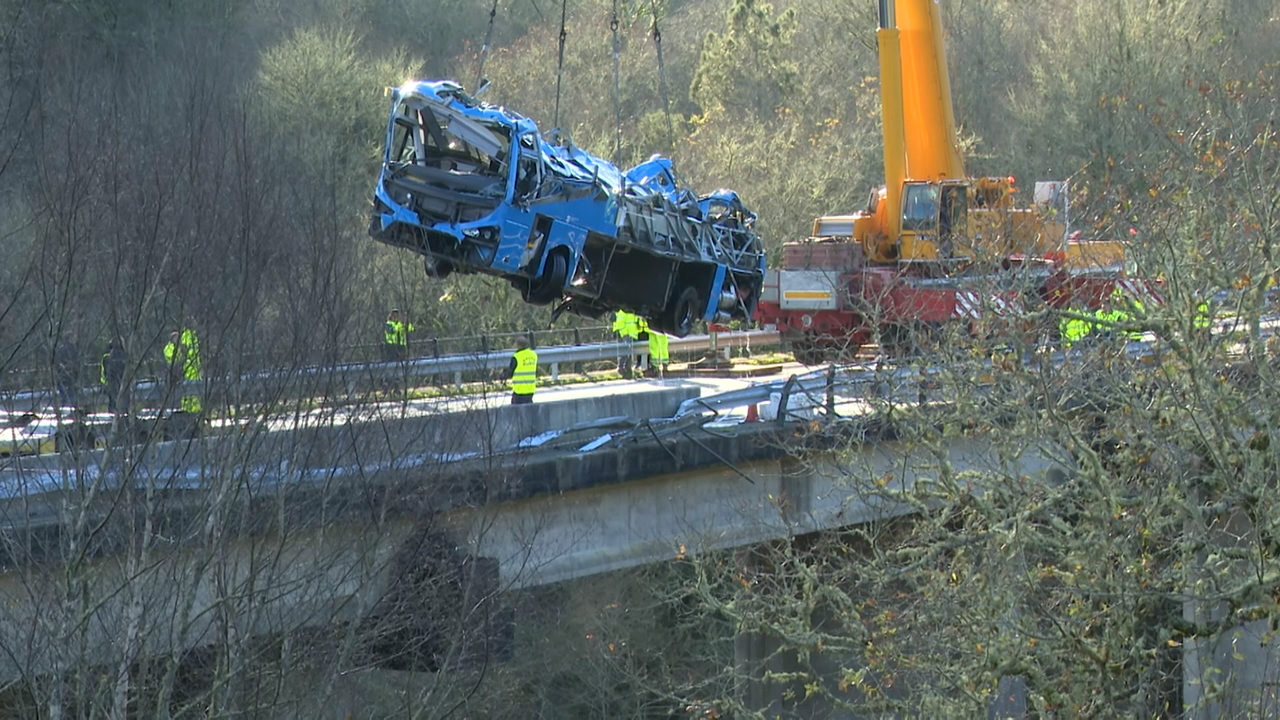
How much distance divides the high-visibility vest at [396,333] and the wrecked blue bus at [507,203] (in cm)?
71

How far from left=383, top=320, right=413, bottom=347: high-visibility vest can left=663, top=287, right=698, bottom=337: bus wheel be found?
371 cm

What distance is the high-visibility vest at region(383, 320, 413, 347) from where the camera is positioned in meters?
15.5

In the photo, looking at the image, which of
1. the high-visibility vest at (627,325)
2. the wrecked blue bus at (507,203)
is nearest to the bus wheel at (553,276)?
the wrecked blue bus at (507,203)

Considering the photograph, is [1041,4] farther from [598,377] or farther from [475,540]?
[475,540]

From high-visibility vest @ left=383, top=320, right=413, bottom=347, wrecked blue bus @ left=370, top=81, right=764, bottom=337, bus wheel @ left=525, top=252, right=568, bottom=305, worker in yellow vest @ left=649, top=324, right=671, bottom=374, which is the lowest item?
worker in yellow vest @ left=649, top=324, right=671, bottom=374

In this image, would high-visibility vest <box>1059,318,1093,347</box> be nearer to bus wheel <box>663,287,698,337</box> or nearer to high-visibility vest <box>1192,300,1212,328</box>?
high-visibility vest <box>1192,300,1212,328</box>

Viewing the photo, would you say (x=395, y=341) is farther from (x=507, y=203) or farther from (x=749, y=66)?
(x=749, y=66)

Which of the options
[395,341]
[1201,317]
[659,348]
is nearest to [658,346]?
[659,348]

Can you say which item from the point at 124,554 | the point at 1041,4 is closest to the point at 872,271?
the point at 124,554

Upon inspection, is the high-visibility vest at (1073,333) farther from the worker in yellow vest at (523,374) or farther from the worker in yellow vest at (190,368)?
the worker in yellow vest at (190,368)

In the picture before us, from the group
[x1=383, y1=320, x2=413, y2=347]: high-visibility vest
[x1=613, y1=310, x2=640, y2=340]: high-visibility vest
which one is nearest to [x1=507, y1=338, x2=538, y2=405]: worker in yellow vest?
[x1=383, y1=320, x2=413, y2=347]: high-visibility vest

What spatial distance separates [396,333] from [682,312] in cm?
447

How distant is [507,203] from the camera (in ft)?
50.6

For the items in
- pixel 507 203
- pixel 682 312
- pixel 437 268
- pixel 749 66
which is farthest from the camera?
pixel 749 66
